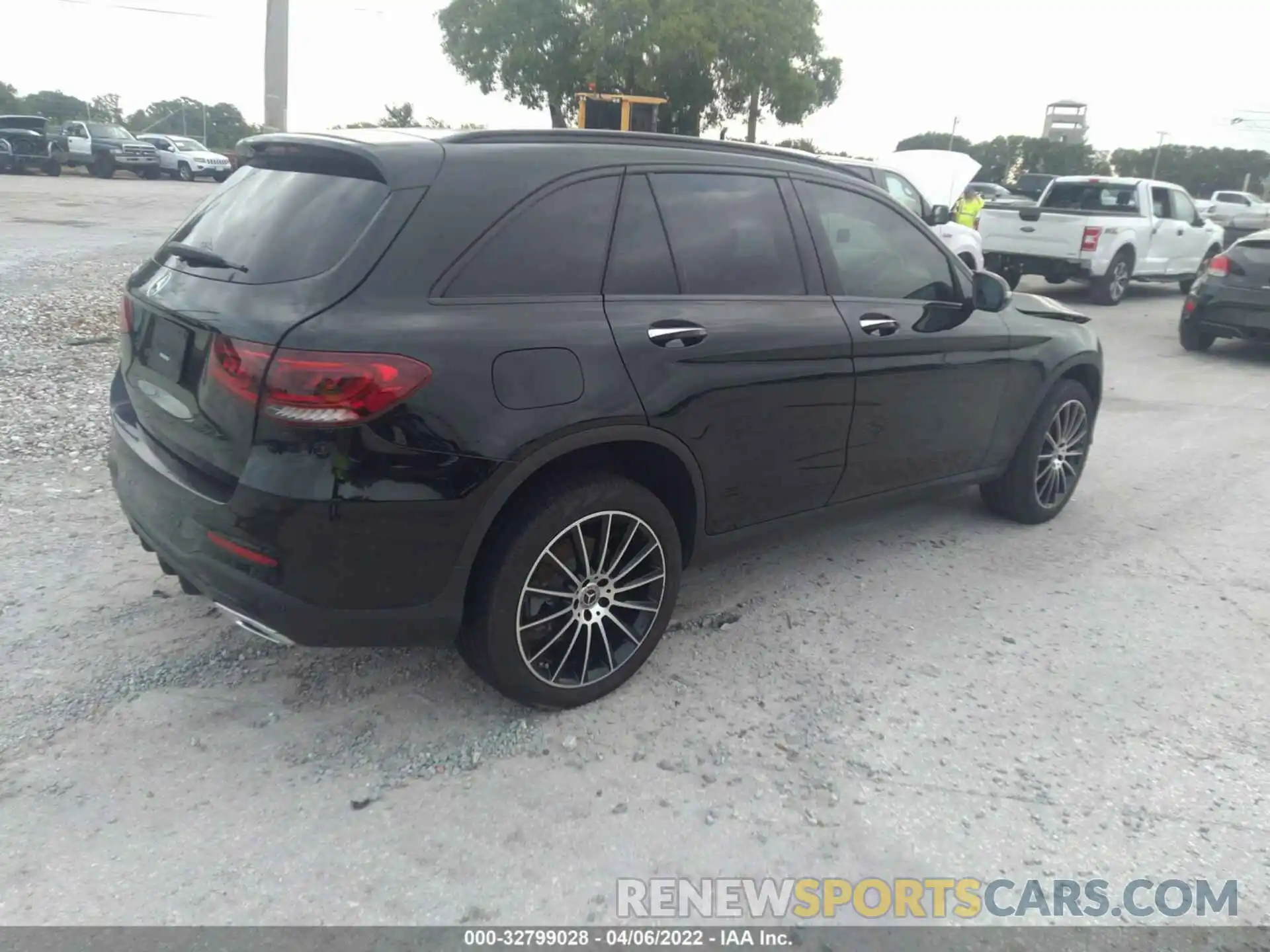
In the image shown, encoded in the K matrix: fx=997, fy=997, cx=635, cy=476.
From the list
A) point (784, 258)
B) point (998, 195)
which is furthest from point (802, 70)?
point (784, 258)

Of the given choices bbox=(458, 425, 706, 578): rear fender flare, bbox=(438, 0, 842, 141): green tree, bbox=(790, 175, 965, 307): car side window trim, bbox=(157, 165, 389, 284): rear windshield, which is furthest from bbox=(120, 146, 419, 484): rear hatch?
bbox=(438, 0, 842, 141): green tree

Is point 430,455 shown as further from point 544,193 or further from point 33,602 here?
point 33,602

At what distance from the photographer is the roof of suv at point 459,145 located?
2922 mm

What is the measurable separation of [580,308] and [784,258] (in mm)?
1036

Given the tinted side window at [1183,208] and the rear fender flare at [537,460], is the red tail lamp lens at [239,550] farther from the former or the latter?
the tinted side window at [1183,208]

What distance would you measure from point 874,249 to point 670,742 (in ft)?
7.38

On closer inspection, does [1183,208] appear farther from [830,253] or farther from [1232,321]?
[830,253]

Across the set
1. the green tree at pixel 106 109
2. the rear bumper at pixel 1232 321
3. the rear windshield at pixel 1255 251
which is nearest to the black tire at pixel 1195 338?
the rear bumper at pixel 1232 321

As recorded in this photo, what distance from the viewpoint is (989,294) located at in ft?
15.0

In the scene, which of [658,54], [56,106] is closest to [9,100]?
[56,106]

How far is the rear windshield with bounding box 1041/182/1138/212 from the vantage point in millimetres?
14125

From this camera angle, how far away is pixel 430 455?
2.74 metres

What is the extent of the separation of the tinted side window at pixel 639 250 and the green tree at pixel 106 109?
67.9 meters

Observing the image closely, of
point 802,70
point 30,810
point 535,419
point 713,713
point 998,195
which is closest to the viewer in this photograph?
point 30,810
